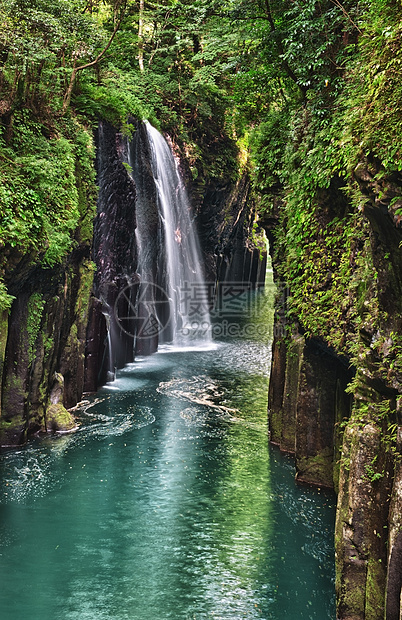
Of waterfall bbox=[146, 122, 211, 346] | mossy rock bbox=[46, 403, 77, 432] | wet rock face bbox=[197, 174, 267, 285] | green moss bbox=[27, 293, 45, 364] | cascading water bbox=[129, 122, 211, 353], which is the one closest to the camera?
green moss bbox=[27, 293, 45, 364]

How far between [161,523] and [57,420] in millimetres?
4913

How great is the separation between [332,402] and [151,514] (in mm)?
3733

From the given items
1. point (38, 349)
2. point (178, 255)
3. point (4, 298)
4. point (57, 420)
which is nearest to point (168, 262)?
point (178, 255)

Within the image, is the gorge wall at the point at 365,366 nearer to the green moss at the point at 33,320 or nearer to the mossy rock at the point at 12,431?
the green moss at the point at 33,320

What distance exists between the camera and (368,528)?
669cm

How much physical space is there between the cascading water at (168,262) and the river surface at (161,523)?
27.9ft

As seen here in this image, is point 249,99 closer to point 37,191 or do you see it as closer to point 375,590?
point 37,191

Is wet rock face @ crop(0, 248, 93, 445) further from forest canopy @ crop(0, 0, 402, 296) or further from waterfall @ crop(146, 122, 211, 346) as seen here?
waterfall @ crop(146, 122, 211, 346)

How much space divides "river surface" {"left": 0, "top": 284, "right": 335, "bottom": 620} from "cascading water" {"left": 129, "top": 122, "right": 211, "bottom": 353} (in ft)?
27.9

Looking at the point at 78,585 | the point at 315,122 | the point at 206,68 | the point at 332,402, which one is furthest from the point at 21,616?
the point at 206,68

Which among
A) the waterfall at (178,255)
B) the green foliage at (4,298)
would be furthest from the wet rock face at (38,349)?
the waterfall at (178,255)

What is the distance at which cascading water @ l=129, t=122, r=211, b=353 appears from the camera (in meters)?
23.4

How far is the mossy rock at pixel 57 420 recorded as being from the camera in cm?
1410

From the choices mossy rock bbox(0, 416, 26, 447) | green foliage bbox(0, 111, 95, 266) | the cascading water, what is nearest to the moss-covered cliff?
green foliage bbox(0, 111, 95, 266)
